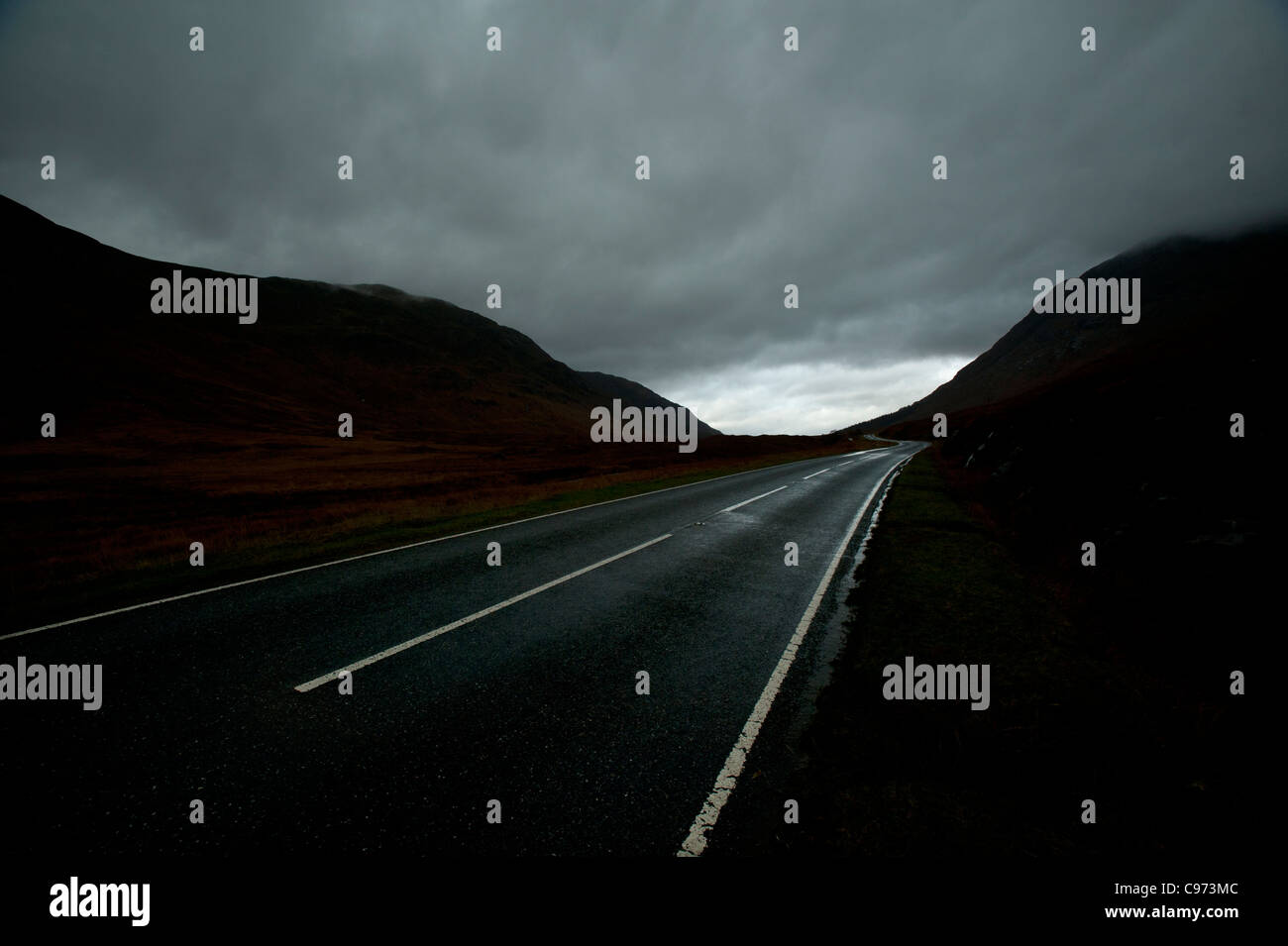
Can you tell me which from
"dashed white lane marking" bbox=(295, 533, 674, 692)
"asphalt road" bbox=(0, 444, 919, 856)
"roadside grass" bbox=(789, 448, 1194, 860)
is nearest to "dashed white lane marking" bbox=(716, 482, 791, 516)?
"asphalt road" bbox=(0, 444, 919, 856)

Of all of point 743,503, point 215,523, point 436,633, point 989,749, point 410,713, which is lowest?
point 989,749

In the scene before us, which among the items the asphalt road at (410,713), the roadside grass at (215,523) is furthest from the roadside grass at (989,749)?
the roadside grass at (215,523)

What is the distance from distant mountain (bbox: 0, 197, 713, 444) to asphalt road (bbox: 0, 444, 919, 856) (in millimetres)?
66022

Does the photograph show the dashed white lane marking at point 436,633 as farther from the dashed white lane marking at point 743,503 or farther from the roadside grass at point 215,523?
the dashed white lane marking at point 743,503

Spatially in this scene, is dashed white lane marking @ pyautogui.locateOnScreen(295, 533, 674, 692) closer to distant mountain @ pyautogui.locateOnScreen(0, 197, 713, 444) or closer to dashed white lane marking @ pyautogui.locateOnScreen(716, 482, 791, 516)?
dashed white lane marking @ pyautogui.locateOnScreen(716, 482, 791, 516)

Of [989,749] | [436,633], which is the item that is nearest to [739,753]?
[989,749]

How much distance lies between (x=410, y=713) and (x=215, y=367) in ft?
439

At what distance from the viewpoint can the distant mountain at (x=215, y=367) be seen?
65438mm

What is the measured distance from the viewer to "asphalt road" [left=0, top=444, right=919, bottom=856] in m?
2.89

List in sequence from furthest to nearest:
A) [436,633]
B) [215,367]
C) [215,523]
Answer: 1. [215,367]
2. [215,523]
3. [436,633]

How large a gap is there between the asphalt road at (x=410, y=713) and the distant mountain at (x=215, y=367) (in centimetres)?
6602

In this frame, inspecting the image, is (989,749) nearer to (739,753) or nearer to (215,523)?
(739,753)

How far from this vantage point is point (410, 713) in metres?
4.10
